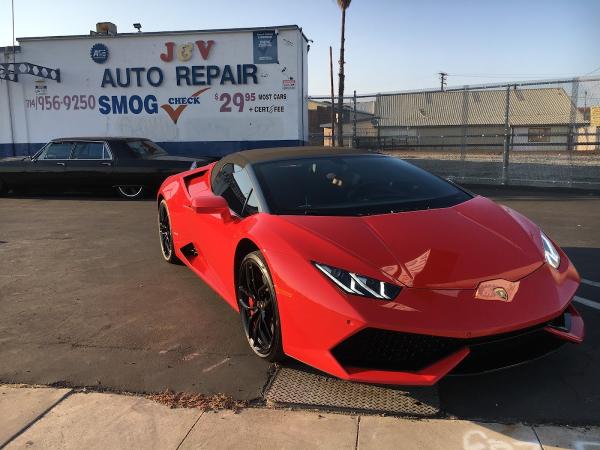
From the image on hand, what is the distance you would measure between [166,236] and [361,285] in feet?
11.3

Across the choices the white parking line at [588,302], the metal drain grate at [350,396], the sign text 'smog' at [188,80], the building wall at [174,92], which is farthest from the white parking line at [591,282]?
the sign text 'smog' at [188,80]

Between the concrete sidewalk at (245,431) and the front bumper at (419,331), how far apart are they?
0.26 m

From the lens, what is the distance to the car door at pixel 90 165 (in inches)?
419

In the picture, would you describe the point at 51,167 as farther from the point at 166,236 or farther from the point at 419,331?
the point at 419,331

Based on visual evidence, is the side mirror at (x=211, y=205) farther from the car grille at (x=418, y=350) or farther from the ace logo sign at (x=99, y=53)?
the ace logo sign at (x=99, y=53)

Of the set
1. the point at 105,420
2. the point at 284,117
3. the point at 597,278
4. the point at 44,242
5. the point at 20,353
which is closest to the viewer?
the point at 105,420

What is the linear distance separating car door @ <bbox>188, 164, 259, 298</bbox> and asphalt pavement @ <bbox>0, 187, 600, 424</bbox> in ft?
1.29

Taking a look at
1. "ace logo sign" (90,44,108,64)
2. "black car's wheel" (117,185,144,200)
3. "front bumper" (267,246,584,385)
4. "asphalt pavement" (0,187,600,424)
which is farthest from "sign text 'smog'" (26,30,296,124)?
"front bumper" (267,246,584,385)

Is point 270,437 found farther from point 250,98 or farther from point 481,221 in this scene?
point 250,98

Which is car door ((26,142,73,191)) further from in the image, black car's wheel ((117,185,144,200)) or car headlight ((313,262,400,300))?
car headlight ((313,262,400,300))

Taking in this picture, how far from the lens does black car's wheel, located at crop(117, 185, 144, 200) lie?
10.8m

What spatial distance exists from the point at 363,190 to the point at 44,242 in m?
4.91

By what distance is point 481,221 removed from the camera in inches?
129

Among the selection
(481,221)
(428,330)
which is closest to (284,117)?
(481,221)
